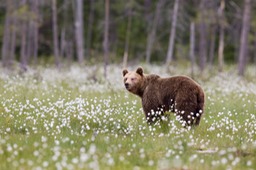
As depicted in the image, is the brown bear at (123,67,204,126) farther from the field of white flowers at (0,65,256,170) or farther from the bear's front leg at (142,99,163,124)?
the field of white flowers at (0,65,256,170)

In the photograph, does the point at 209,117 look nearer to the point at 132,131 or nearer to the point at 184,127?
the point at 184,127

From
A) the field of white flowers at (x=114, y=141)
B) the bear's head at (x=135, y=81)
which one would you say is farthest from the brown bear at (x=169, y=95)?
the field of white flowers at (x=114, y=141)

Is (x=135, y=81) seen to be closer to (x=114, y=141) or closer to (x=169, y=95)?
(x=169, y=95)

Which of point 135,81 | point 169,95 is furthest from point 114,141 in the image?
point 135,81

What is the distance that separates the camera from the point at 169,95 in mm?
11867

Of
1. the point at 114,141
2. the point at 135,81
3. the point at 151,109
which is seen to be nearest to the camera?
the point at 114,141

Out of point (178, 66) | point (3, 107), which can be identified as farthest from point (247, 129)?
point (178, 66)

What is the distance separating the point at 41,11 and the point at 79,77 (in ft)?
104

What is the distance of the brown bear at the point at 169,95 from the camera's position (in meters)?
11.3

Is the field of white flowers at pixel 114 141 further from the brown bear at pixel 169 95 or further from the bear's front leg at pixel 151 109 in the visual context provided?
the brown bear at pixel 169 95

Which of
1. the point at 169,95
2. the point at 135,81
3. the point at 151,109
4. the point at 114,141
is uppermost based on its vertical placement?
the point at 135,81

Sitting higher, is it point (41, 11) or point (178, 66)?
point (41, 11)

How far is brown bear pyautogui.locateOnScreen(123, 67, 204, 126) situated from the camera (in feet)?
37.0

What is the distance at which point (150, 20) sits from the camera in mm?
51219
